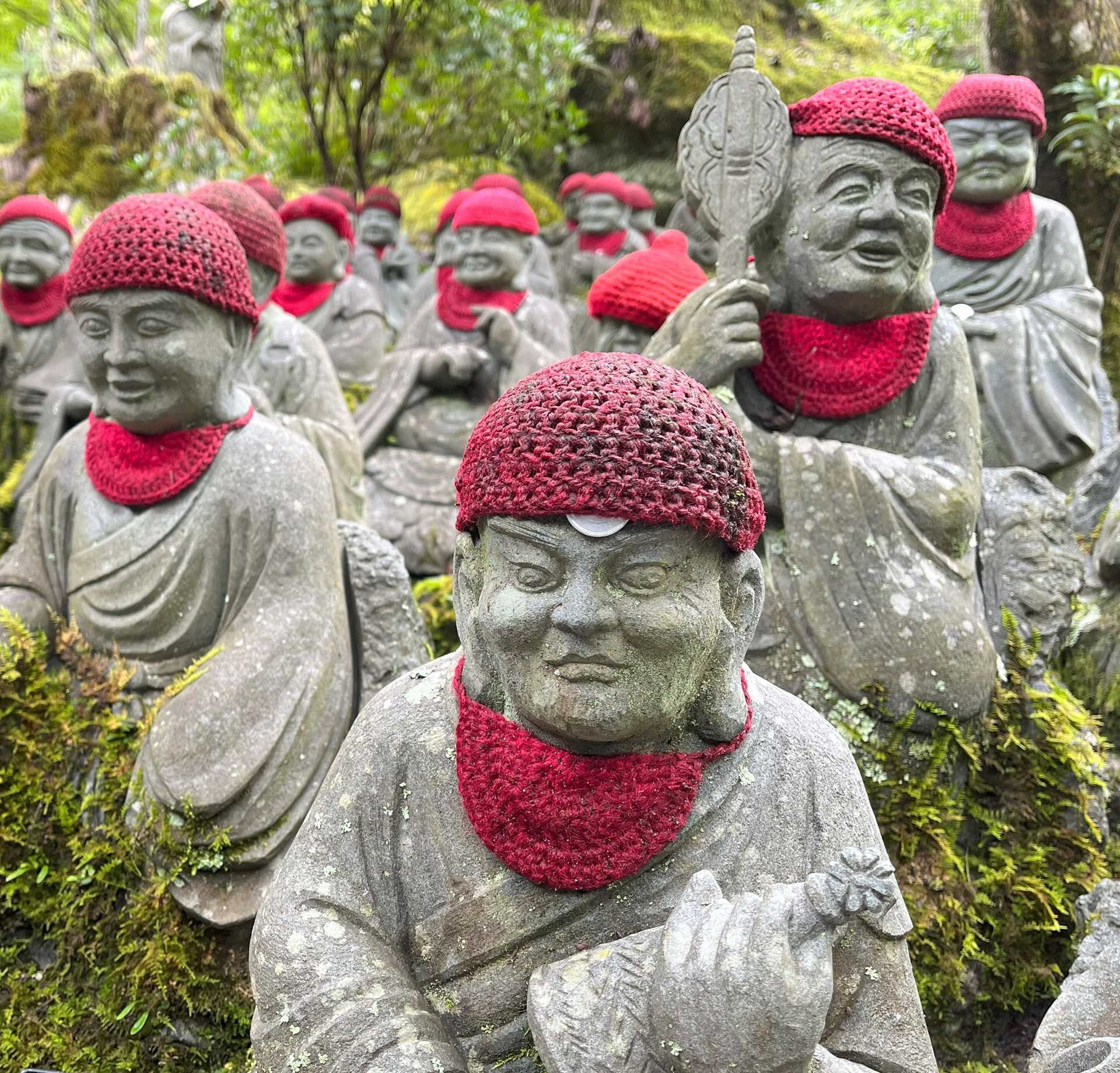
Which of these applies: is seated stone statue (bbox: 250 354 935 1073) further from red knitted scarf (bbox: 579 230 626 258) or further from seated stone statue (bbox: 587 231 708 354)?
red knitted scarf (bbox: 579 230 626 258)

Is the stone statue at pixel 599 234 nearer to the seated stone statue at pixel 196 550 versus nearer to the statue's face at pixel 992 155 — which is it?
the statue's face at pixel 992 155

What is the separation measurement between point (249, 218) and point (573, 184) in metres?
8.98

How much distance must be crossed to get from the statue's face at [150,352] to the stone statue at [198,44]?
1310 cm

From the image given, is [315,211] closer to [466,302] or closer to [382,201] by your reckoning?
[466,302]

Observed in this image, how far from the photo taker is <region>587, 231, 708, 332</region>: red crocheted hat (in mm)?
6426

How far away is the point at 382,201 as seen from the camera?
1298 centimetres

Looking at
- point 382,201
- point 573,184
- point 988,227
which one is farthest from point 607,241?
point 988,227

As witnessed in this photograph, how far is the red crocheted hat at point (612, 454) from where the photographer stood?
81.3 inches

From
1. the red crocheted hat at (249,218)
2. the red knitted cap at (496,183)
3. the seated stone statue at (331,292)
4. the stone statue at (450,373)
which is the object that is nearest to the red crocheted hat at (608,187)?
the red knitted cap at (496,183)

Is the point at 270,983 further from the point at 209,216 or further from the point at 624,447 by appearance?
the point at 209,216

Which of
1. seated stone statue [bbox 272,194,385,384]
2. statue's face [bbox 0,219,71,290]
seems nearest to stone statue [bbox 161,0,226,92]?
seated stone statue [bbox 272,194,385,384]

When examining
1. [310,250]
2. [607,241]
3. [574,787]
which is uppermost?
[574,787]

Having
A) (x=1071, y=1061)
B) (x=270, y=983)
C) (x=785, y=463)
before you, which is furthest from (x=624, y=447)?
(x=785, y=463)

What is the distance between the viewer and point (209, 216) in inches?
156
